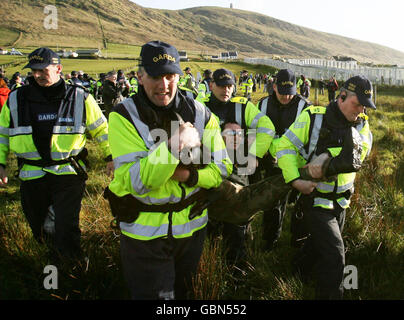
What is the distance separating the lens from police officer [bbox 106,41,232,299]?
2035 millimetres

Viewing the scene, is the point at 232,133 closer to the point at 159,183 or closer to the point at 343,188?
the point at 343,188

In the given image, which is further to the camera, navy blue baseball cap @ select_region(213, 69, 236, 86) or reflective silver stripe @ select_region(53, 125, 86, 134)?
navy blue baseball cap @ select_region(213, 69, 236, 86)

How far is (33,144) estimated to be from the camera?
10.7ft

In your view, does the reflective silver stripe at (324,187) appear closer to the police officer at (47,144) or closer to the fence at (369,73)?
the police officer at (47,144)

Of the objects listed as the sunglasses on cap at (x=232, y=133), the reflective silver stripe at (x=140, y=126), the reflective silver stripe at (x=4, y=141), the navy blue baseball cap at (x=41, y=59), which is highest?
the navy blue baseball cap at (x=41, y=59)

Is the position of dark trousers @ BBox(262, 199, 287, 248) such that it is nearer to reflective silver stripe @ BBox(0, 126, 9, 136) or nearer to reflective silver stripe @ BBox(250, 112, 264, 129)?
reflective silver stripe @ BBox(250, 112, 264, 129)

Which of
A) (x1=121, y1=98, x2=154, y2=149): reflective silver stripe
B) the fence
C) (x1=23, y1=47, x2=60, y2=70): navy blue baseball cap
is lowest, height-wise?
(x1=121, y1=98, x2=154, y2=149): reflective silver stripe

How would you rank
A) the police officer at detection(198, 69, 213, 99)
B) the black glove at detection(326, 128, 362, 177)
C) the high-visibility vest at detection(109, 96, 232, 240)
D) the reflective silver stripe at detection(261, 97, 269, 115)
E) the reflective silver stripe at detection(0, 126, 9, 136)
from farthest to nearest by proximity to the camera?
the police officer at detection(198, 69, 213, 99) < the reflective silver stripe at detection(261, 97, 269, 115) < the reflective silver stripe at detection(0, 126, 9, 136) < the black glove at detection(326, 128, 362, 177) < the high-visibility vest at detection(109, 96, 232, 240)

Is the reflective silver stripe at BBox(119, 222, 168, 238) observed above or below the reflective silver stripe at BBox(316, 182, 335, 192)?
below

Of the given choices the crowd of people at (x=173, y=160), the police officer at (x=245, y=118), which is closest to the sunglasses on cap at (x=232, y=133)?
the crowd of people at (x=173, y=160)

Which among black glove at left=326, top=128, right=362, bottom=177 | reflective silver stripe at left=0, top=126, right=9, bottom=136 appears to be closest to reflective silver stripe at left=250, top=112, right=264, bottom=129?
black glove at left=326, top=128, right=362, bottom=177

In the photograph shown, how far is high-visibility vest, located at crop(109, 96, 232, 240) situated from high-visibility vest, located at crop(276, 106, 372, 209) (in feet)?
2.95

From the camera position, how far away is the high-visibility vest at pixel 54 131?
127 inches
